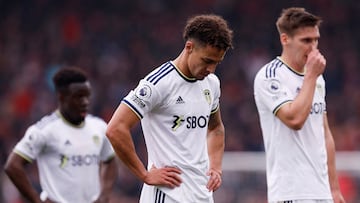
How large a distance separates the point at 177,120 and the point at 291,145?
4.02ft

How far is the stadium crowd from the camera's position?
18.6 meters

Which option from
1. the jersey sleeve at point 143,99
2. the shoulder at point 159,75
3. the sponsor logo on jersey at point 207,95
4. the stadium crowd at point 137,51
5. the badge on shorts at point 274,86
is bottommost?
the jersey sleeve at point 143,99

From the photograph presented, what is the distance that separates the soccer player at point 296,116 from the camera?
7.73 m

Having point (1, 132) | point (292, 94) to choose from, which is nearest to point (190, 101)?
point (292, 94)

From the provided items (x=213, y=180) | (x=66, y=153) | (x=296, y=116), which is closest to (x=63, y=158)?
(x=66, y=153)

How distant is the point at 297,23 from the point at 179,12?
14.4 metres

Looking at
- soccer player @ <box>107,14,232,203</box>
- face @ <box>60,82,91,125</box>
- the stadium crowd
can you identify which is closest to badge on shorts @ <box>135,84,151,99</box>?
soccer player @ <box>107,14,232,203</box>

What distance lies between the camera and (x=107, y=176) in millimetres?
9383

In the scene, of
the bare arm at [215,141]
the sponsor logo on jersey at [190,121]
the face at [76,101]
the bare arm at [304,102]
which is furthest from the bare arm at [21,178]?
the bare arm at [304,102]

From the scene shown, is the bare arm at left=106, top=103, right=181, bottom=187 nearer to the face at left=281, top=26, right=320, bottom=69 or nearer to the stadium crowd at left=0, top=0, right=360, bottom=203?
the face at left=281, top=26, right=320, bottom=69

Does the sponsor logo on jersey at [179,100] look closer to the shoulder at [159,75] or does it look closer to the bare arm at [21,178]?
the shoulder at [159,75]

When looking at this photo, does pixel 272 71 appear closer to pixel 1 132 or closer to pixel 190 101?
pixel 190 101

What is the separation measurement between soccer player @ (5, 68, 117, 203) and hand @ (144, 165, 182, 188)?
206cm

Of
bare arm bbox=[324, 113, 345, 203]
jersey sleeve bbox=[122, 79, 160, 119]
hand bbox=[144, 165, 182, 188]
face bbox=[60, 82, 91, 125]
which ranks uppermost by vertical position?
face bbox=[60, 82, 91, 125]
